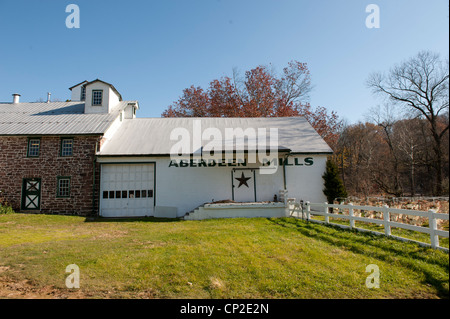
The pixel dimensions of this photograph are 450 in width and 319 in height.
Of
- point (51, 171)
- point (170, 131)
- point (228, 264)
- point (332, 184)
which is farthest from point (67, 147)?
point (332, 184)

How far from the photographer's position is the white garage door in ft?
51.1

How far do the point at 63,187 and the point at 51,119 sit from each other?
17.5 feet

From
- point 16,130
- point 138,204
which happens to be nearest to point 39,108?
point 16,130

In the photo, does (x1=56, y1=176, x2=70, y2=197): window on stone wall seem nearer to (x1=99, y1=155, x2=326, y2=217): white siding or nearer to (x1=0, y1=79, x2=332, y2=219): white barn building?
(x1=0, y1=79, x2=332, y2=219): white barn building

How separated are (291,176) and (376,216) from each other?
5.41 m

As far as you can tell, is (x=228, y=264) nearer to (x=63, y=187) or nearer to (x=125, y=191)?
(x=125, y=191)

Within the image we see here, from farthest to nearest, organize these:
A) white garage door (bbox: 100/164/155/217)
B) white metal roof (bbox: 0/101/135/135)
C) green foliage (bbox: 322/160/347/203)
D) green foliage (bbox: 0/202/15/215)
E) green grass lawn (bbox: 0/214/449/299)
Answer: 1. white metal roof (bbox: 0/101/135/135)
2. white garage door (bbox: 100/164/155/217)
3. green foliage (bbox: 322/160/347/203)
4. green foliage (bbox: 0/202/15/215)
5. green grass lawn (bbox: 0/214/449/299)

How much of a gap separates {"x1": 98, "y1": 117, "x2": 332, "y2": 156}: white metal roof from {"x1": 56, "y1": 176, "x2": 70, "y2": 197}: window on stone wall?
2.67 m

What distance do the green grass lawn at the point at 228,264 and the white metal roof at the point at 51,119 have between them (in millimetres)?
8705

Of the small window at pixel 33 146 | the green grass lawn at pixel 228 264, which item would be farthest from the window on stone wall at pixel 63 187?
the green grass lawn at pixel 228 264

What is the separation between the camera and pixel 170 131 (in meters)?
19.0

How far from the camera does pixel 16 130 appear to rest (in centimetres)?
1636

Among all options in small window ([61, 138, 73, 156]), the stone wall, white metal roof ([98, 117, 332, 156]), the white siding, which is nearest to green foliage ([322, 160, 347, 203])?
the white siding
